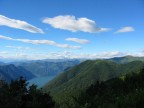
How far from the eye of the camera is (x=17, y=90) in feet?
144

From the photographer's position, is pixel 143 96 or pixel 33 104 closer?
pixel 33 104

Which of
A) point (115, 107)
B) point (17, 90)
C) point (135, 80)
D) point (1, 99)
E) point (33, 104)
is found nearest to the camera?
point (1, 99)

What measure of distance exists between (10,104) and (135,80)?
12428 cm

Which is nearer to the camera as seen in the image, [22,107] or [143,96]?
[22,107]

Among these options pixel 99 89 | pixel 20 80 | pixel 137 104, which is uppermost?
pixel 20 80

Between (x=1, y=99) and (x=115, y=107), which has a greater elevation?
(x=1, y=99)

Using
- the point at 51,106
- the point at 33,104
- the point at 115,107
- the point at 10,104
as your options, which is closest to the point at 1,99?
the point at 10,104

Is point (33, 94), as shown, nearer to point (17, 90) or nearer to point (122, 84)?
point (17, 90)

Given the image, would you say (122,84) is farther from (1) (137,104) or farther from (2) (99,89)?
(1) (137,104)

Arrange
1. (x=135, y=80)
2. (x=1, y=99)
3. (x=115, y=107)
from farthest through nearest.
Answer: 1. (x=135, y=80)
2. (x=115, y=107)
3. (x=1, y=99)

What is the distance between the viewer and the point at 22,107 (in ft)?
135

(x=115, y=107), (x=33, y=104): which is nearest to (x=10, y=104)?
(x=33, y=104)

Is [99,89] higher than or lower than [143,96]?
lower

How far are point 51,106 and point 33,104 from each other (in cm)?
645
